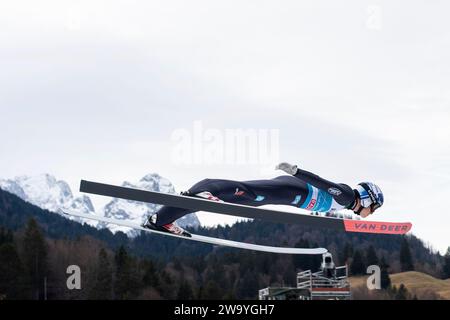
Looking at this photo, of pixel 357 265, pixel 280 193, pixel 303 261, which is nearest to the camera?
pixel 280 193

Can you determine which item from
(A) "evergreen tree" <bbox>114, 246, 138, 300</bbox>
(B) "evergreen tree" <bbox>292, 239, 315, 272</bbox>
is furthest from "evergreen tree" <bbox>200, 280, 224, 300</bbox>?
(B) "evergreen tree" <bbox>292, 239, 315, 272</bbox>

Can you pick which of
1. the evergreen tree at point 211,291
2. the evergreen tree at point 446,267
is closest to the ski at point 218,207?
the evergreen tree at point 211,291

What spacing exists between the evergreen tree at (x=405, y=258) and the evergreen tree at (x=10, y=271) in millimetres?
53981

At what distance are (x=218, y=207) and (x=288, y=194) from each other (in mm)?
1210

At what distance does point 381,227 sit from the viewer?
1300cm

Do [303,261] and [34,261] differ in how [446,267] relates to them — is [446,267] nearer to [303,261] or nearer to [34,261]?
[303,261]

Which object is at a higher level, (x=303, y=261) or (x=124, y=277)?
(x=303, y=261)

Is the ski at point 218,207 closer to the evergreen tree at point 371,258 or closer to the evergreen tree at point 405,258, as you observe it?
the evergreen tree at point 371,258

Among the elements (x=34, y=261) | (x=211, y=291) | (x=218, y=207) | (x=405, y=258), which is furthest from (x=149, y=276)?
(x=218, y=207)

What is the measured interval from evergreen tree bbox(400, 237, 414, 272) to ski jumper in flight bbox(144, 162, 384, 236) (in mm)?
91532

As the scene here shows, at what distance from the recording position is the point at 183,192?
11617 mm

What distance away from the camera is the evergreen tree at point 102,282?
2780 inches
